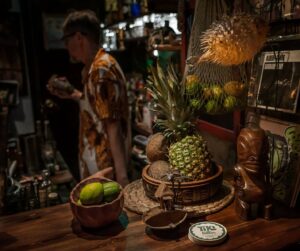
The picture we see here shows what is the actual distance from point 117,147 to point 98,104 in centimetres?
29

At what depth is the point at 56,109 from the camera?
414 cm

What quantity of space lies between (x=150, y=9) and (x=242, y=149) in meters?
1.35

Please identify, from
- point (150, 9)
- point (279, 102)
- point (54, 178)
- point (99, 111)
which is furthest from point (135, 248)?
point (54, 178)

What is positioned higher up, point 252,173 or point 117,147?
point 252,173

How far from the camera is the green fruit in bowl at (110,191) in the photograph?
1058 millimetres

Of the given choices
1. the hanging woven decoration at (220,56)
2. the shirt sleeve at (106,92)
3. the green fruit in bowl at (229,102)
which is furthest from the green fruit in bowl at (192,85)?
the shirt sleeve at (106,92)

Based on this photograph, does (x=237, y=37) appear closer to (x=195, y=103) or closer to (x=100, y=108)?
(x=195, y=103)

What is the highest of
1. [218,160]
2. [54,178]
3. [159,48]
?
[159,48]

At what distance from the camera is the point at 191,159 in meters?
1.20

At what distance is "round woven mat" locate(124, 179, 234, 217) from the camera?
3.72 feet

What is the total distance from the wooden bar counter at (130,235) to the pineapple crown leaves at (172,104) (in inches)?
14.7

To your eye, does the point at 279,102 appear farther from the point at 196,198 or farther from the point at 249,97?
the point at 196,198

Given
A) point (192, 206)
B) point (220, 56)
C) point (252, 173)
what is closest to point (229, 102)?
point (220, 56)

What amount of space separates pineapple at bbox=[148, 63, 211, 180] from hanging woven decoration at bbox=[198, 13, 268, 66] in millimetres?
249
